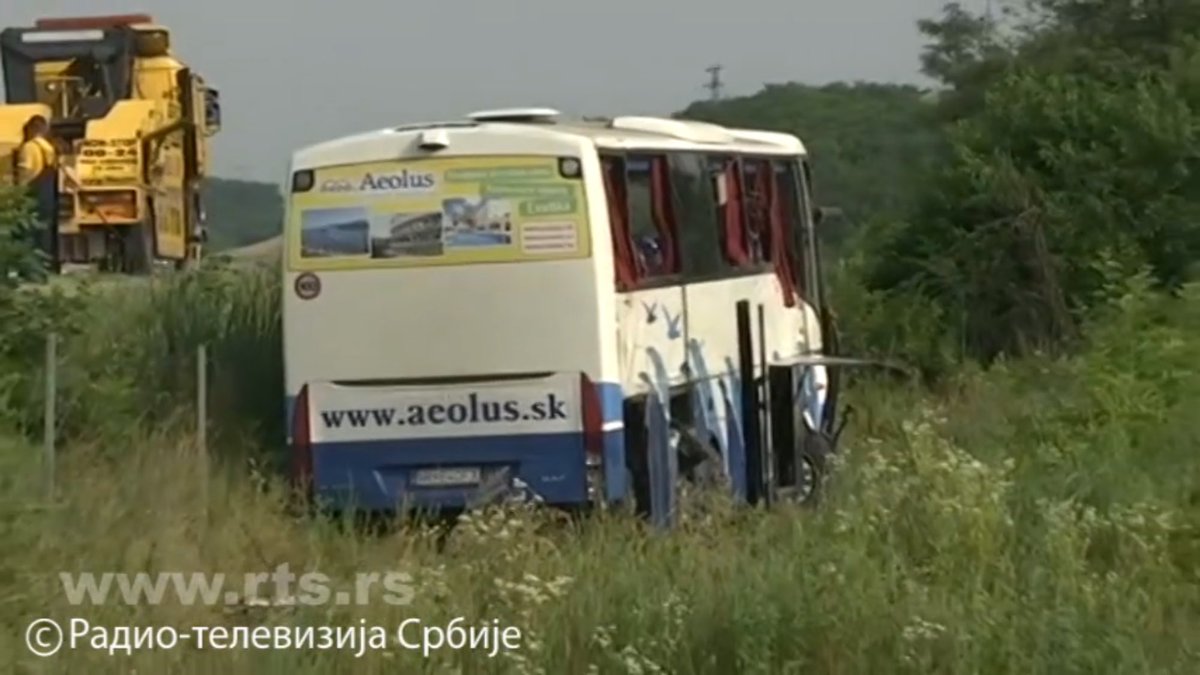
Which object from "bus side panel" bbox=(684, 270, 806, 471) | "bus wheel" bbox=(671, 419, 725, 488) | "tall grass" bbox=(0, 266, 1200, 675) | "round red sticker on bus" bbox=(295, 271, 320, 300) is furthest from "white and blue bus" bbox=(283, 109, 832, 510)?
"bus side panel" bbox=(684, 270, 806, 471)

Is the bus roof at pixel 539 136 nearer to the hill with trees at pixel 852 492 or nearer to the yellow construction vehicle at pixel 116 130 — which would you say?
the hill with trees at pixel 852 492

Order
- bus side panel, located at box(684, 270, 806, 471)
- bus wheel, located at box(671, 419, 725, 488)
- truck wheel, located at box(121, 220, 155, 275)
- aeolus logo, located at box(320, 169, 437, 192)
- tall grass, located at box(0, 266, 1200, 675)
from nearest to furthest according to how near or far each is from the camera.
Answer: tall grass, located at box(0, 266, 1200, 675) < aeolus logo, located at box(320, 169, 437, 192) < bus wheel, located at box(671, 419, 725, 488) < bus side panel, located at box(684, 270, 806, 471) < truck wheel, located at box(121, 220, 155, 275)

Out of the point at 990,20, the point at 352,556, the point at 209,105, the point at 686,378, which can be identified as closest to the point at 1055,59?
the point at 990,20

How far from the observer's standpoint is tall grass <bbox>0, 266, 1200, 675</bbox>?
31.2 feet

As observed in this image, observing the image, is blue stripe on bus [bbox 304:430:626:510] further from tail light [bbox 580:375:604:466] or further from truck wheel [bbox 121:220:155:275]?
truck wheel [bbox 121:220:155:275]

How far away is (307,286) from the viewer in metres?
15.1

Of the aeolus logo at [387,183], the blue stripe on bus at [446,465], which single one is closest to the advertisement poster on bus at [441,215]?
the aeolus logo at [387,183]

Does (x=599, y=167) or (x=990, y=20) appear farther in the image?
(x=990, y=20)

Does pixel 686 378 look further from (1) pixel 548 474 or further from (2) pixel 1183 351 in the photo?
(2) pixel 1183 351

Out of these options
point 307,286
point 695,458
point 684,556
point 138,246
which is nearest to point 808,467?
point 695,458

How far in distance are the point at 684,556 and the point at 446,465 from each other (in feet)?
12.2

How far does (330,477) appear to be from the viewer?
15023mm

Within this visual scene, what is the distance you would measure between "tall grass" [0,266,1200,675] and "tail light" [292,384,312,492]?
0.22 metres

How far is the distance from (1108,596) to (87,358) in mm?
7470
